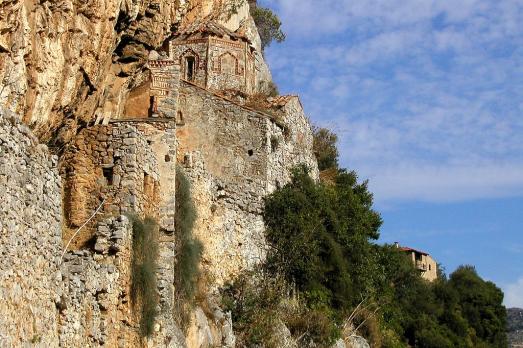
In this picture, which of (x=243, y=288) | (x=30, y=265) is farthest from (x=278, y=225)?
(x=30, y=265)

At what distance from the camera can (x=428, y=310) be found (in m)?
39.8

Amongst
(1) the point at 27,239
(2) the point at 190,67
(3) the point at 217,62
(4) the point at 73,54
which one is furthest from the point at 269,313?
(1) the point at 27,239

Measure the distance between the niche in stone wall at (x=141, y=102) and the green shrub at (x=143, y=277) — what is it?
561 centimetres

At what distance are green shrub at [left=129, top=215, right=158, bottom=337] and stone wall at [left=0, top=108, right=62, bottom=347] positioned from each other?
3.06 meters

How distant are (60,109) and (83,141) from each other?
2.09m

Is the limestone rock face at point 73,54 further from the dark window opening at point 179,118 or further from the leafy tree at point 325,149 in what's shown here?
the leafy tree at point 325,149

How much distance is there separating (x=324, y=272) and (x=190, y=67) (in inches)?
389

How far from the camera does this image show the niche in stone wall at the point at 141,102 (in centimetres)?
2225

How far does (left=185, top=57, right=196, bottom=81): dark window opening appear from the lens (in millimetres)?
32781

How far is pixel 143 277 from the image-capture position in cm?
1672

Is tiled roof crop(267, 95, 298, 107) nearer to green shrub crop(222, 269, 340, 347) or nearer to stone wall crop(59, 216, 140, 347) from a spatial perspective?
green shrub crop(222, 269, 340, 347)

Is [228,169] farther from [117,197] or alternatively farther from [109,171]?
[117,197]

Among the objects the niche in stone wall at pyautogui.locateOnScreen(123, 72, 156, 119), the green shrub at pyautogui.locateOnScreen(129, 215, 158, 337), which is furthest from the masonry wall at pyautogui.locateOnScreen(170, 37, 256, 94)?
the green shrub at pyautogui.locateOnScreen(129, 215, 158, 337)

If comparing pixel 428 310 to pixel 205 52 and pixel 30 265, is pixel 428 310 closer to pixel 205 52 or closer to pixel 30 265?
pixel 205 52
